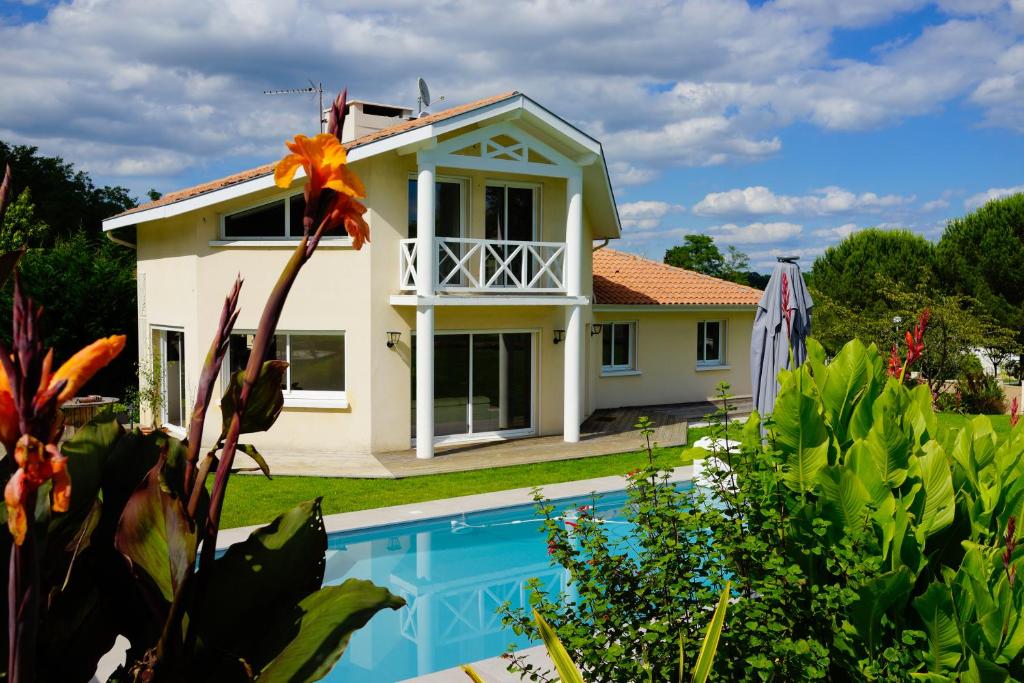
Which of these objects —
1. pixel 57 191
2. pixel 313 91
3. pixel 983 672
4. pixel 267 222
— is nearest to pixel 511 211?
pixel 267 222

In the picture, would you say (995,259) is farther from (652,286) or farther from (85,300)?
(85,300)

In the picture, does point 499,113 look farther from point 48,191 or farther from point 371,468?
point 48,191

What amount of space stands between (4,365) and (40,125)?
36775 mm

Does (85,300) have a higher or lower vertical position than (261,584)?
higher

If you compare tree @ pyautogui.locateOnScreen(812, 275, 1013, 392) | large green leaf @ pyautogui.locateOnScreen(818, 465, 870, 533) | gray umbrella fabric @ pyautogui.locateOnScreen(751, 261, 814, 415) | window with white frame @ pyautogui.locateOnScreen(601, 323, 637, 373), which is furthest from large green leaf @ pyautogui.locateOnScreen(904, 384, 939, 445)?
window with white frame @ pyautogui.locateOnScreen(601, 323, 637, 373)

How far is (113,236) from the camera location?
20.1 metres

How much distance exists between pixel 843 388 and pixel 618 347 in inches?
752

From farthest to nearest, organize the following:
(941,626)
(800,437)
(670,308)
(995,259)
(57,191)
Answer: (57,191), (995,259), (670,308), (800,437), (941,626)

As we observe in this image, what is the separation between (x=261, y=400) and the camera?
127cm

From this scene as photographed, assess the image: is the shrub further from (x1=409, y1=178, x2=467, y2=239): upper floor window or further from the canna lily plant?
the canna lily plant

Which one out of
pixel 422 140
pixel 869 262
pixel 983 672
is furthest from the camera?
pixel 869 262

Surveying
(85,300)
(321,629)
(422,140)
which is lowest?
(321,629)

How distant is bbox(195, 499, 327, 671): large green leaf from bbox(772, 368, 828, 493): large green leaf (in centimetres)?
365

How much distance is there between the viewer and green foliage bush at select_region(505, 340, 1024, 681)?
384cm
